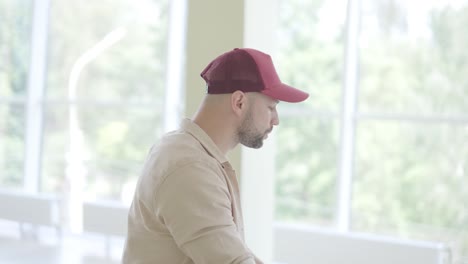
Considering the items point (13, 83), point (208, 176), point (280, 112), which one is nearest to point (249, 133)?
point (208, 176)

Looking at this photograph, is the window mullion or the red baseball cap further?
the window mullion

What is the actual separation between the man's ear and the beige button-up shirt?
107 millimetres

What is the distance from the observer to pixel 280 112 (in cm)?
615

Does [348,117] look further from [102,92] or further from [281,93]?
[281,93]

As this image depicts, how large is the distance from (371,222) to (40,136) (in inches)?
159

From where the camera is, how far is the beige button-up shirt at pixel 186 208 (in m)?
1.58

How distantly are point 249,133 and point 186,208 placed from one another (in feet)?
1.13

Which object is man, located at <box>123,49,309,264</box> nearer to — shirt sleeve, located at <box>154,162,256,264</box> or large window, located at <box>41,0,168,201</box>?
shirt sleeve, located at <box>154,162,256,264</box>

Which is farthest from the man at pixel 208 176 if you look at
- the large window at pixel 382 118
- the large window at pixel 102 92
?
the large window at pixel 102 92

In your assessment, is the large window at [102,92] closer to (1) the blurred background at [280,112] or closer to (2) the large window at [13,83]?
(1) the blurred background at [280,112]

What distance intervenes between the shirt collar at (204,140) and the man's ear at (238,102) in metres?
0.10

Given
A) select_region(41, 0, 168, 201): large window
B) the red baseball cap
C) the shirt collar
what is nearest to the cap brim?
the red baseball cap

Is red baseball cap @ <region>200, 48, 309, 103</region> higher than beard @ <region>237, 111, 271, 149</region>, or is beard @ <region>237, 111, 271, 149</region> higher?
red baseball cap @ <region>200, 48, 309, 103</region>

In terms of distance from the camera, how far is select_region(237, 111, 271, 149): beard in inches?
72.4
